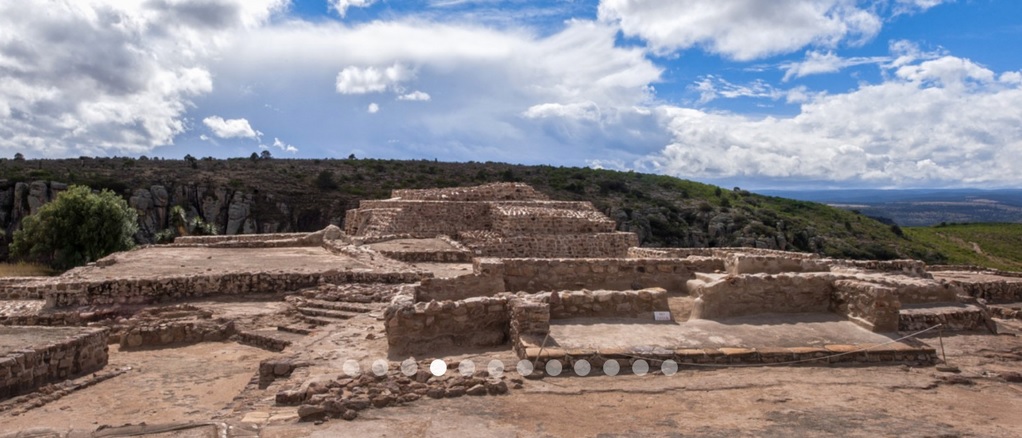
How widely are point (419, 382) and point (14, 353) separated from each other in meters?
5.21

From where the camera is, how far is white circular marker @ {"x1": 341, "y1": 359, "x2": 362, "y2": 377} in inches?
241

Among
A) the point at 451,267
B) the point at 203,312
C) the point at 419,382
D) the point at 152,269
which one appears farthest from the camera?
the point at 451,267

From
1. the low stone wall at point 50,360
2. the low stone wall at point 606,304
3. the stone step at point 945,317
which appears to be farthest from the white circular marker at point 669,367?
the low stone wall at point 50,360

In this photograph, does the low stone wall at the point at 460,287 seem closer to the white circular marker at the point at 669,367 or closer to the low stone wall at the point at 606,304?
the low stone wall at the point at 606,304

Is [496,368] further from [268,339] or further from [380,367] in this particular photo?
[268,339]

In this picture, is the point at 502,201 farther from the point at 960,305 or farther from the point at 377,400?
the point at 377,400

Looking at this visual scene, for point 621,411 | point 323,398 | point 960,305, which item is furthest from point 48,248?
point 960,305

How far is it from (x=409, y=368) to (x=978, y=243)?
61.4m

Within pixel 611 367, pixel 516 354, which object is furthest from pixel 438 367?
pixel 611 367

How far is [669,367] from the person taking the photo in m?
6.44

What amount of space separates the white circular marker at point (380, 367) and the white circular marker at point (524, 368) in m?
1.30

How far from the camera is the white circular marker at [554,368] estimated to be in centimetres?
624

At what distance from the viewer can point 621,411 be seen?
5352mm

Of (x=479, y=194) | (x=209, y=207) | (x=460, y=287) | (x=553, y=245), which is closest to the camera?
(x=460, y=287)
